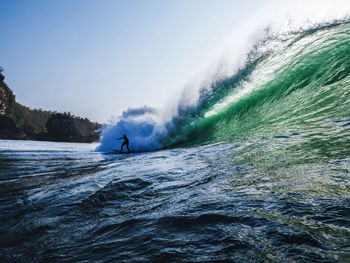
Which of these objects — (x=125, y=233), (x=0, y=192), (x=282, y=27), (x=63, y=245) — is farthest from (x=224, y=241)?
(x=282, y=27)

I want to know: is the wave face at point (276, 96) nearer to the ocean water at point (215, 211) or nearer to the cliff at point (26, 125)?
the ocean water at point (215, 211)

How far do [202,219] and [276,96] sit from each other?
21.9 ft

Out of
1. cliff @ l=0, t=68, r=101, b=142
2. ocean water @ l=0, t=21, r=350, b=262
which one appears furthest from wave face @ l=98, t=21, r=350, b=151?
cliff @ l=0, t=68, r=101, b=142

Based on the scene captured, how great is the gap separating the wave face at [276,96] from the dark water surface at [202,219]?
2.16m

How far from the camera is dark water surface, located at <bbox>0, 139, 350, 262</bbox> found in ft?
3.53

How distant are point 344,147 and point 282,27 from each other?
820cm

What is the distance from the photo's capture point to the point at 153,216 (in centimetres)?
173

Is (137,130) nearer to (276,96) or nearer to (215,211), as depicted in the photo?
(276,96)

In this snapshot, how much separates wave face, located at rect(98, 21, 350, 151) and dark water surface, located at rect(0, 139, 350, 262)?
7.08 ft

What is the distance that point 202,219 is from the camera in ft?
4.89

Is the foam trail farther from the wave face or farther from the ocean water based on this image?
the ocean water

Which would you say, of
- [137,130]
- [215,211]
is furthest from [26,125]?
[215,211]

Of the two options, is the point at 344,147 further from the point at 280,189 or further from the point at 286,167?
the point at 280,189

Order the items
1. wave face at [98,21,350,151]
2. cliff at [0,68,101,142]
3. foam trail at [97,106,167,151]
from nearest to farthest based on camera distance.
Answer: wave face at [98,21,350,151] < foam trail at [97,106,167,151] < cliff at [0,68,101,142]
